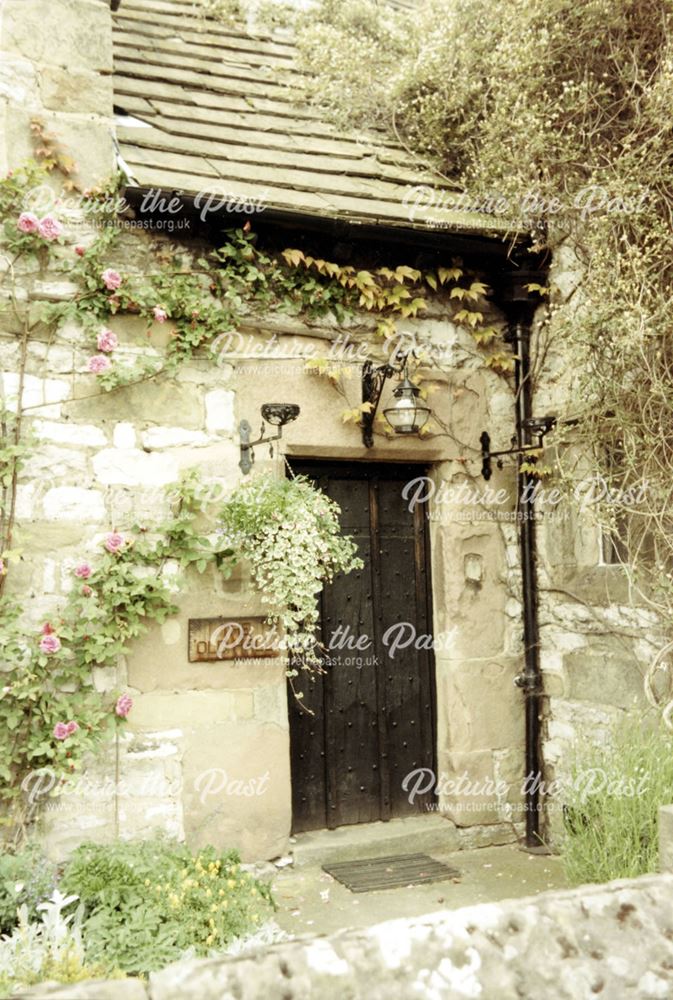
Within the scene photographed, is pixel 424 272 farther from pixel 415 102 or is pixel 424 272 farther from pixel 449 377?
pixel 415 102

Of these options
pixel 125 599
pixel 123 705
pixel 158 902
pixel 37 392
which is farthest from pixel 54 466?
pixel 158 902

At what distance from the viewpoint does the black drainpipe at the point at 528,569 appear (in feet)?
16.2

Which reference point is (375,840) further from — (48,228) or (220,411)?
(48,228)

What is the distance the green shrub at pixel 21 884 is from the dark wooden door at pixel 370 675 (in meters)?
1.52

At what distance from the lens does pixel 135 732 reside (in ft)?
13.3

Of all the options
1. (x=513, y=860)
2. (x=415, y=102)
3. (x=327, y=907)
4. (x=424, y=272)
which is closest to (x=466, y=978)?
(x=327, y=907)

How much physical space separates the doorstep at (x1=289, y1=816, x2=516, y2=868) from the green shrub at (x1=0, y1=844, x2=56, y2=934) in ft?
4.55

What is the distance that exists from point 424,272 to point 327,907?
11.2 ft

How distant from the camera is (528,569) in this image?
5035mm

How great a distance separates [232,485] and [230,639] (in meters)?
0.79

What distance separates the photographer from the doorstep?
4.48 m

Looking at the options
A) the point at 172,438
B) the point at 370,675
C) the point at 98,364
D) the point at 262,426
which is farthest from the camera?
the point at 370,675

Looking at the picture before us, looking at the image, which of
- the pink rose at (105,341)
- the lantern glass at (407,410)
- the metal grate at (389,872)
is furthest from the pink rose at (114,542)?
the metal grate at (389,872)

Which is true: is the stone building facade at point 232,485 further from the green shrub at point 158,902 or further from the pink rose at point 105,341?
the green shrub at point 158,902
